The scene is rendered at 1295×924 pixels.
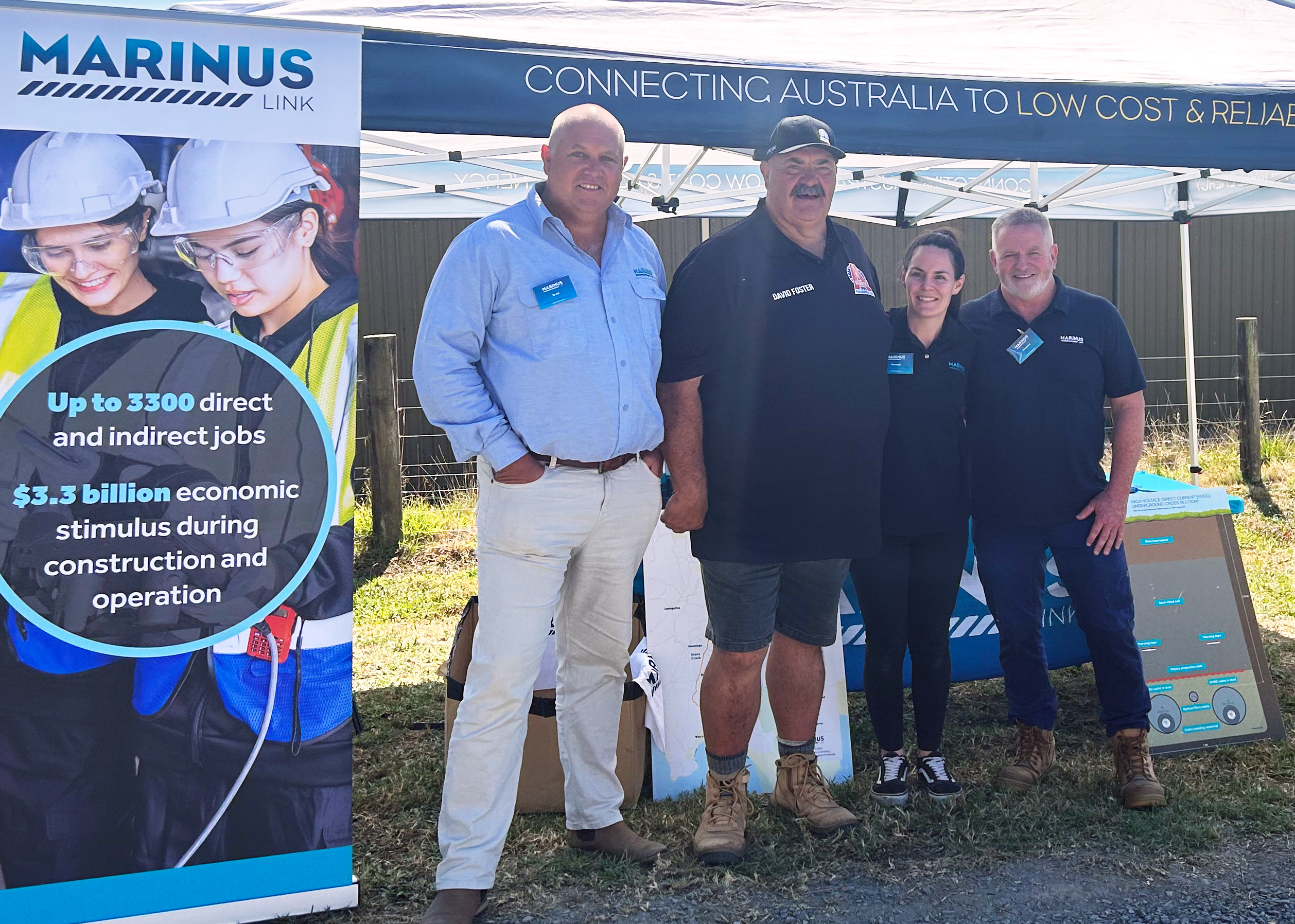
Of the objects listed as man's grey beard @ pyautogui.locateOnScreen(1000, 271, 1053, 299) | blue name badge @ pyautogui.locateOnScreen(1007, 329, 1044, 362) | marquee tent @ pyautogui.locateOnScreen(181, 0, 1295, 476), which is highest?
marquee tent @ pyautogui.locateOnScreen(181, 0, 1295, 476)

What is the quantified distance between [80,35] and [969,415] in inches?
101

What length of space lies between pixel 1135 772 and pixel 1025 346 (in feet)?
4.30

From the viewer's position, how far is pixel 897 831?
306cm

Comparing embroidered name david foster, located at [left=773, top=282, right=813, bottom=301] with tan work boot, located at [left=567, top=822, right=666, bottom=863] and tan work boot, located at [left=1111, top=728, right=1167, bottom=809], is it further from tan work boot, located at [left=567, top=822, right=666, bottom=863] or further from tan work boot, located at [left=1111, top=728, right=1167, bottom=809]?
tan work boot, located at [left=1111, top=728, right=1167, bottom=809]

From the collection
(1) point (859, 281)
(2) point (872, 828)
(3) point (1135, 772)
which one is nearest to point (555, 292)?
(1) point (859, 281)

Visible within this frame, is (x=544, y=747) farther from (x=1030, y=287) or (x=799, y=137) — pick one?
(x=1030, y=287)

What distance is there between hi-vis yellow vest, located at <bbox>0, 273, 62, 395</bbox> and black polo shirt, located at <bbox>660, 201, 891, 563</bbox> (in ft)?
4.62

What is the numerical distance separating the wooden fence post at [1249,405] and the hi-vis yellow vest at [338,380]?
24.8 feet

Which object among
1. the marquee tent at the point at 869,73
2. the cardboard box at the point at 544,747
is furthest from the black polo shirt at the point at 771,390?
the cardboard box at the point at 544,747

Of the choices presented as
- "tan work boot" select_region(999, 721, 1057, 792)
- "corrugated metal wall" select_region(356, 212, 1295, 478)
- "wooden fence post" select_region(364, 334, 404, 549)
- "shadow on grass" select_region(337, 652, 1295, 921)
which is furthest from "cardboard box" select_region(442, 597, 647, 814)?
"corrugated metal wall" select_region(356, 212, 1295, 478)

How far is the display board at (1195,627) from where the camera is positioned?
3668mm

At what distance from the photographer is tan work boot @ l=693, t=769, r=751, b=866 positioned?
288cm

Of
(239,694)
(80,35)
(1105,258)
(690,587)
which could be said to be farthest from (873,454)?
(1105,258)

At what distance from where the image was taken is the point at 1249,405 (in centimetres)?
818
